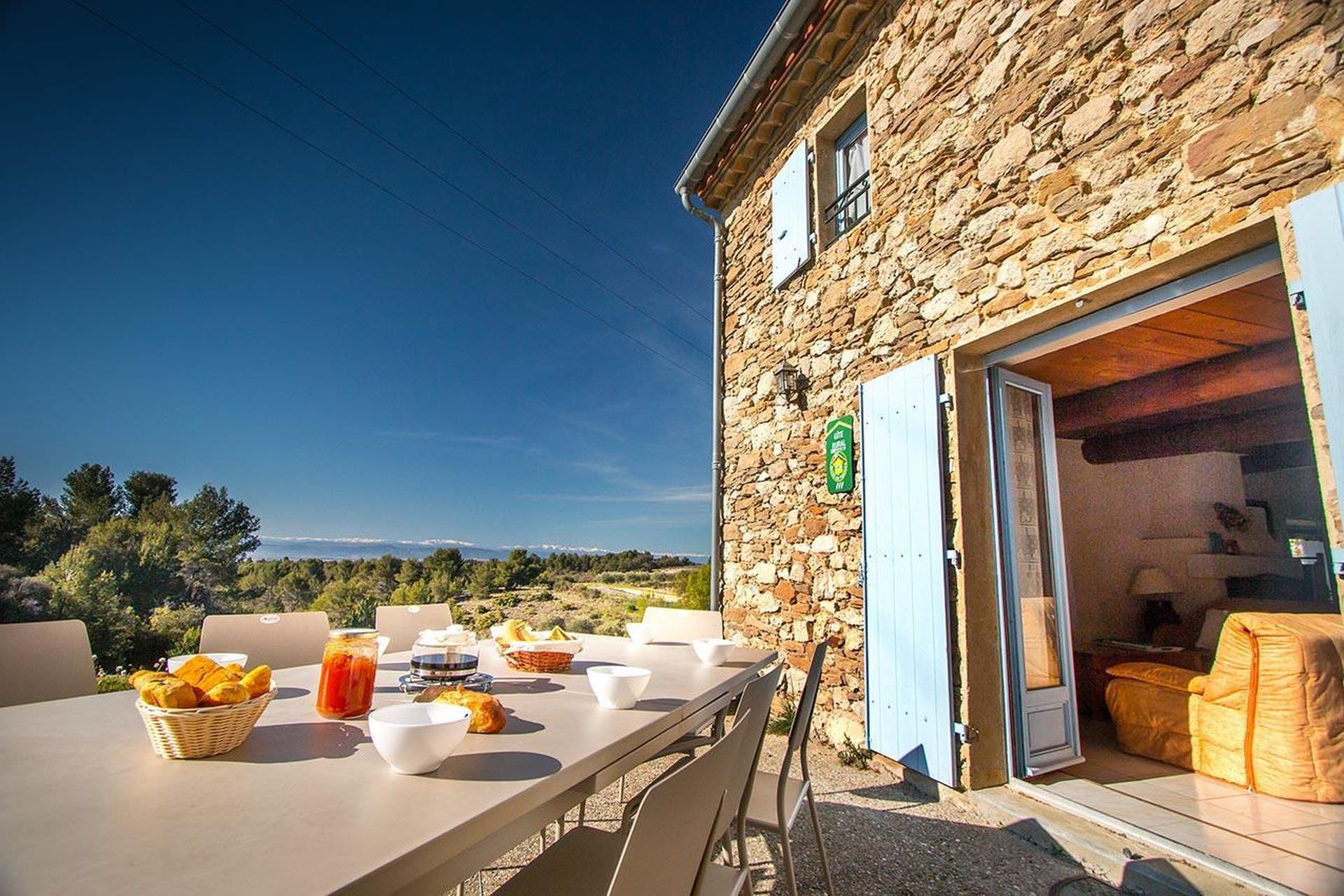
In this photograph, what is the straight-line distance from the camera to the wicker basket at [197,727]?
880mm

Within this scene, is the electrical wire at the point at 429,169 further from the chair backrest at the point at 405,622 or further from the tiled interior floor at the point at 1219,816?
the tiled interior floor at the point at 1219,816

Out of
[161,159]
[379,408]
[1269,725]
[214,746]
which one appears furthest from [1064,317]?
[379,408]

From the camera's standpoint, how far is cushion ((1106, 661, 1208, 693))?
2.90 meters

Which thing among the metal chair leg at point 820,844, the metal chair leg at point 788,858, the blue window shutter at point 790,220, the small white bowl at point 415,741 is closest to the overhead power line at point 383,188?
the blue window shutter at point 790,220

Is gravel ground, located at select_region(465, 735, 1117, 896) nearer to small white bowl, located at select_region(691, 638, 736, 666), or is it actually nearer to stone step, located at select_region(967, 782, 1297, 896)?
stone step, located at select_region(967, 782, 1297, 896)

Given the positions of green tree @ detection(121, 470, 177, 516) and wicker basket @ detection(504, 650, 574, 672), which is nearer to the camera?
wicker basket @ detection(504, 650, 574, 672)

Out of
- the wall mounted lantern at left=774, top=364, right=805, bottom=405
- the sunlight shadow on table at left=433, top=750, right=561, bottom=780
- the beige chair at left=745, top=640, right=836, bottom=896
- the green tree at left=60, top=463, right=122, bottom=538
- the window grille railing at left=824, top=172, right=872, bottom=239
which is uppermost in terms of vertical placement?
the window grille railing at left=824, top=172, right=872, bottom=239

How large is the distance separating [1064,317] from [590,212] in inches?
294

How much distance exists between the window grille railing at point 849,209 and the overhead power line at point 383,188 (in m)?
2.00

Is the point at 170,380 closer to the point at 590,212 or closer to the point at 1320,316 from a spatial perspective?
the point at 590,212

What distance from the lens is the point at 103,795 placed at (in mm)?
751

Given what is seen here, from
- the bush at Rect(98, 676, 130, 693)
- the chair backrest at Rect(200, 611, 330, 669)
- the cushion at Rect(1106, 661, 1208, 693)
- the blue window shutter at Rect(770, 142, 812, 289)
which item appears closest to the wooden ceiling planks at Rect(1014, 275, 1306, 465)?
the cushion at Rect(1106, 661, 1208, 693)

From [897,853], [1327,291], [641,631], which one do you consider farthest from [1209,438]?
[641,631]

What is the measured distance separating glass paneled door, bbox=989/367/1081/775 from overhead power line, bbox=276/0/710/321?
10.6ft
